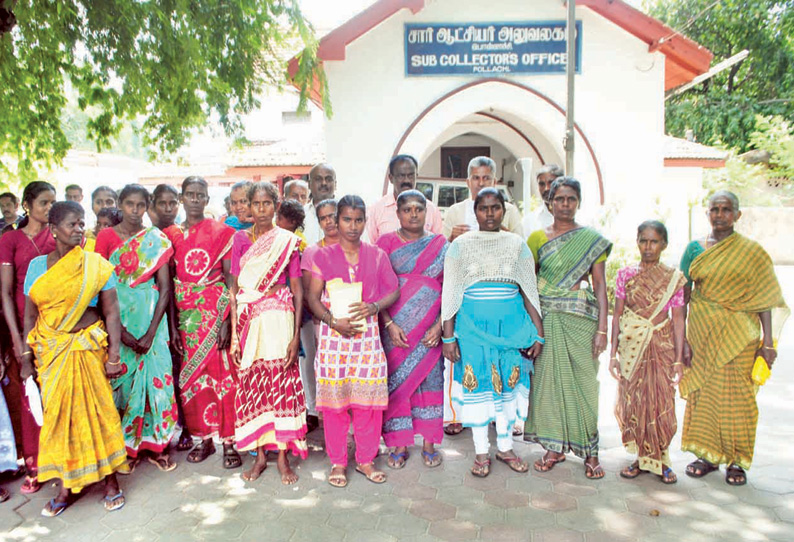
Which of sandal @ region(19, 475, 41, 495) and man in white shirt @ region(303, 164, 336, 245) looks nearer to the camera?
sandal @ region(19, 475, 41, 495)

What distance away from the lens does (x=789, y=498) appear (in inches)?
131

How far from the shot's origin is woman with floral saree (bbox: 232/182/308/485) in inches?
143

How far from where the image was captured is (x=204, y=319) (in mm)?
3918

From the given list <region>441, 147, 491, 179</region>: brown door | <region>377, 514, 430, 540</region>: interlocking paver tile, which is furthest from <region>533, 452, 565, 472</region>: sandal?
<region>441, 147, 491, 179</region>: brown door

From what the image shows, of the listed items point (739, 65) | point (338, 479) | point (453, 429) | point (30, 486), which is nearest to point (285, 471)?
point (338, 479)

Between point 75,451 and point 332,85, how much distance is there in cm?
652

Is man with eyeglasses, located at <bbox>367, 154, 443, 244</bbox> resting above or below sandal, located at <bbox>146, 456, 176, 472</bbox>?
above

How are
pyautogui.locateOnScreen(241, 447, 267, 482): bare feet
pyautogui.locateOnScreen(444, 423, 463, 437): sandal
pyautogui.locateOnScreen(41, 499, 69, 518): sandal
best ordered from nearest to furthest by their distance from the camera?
pyautogui.locateOnScreen(41, 499, 69, 518): sandal < pyautogui.locateOnScreen(241, 447, 267, 482): bare feet < pyautogui.locateOnScreen(444, 423, 463, 437): sandal

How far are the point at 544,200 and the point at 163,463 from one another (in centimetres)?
319

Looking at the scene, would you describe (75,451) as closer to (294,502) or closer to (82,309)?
(82,309)

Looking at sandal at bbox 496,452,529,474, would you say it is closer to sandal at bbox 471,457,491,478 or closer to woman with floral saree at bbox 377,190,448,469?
sandal at bbox 471,457,491,478

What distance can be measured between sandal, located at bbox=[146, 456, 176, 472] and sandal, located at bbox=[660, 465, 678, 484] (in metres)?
3.07

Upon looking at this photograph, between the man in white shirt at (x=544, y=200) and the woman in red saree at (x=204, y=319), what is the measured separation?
225 cm

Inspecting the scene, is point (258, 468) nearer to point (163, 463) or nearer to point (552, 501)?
point (163, 463)
